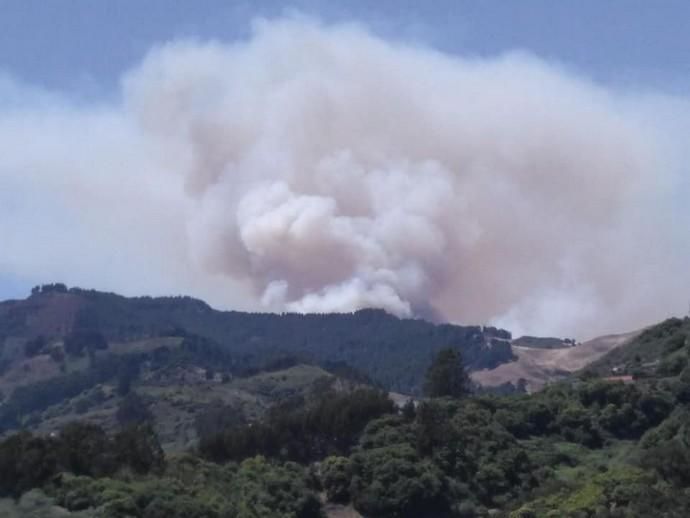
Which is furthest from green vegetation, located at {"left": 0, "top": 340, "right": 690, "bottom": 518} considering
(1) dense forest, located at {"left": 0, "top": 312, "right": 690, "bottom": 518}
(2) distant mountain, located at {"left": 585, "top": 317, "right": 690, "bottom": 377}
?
(2) distant mountain, located at {"left": 585, "top": 317, "right": 690, "bottom": 377}

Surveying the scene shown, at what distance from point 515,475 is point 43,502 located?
31108 millimetres

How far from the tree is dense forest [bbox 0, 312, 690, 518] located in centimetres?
1201

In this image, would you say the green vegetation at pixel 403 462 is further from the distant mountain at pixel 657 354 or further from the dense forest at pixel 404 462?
the distant mountain at pixel 657 354

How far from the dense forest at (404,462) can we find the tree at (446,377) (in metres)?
12.0

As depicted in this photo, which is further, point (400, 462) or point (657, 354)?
point (657, 354)

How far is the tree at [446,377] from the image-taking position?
120188 millimetres

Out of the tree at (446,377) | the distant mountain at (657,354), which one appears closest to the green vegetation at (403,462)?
the distant mountain at (657,354)

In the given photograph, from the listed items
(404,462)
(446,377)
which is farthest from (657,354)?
(404,462)

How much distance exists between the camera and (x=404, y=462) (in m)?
83.4

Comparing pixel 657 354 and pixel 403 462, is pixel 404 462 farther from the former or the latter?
pixel 657 354

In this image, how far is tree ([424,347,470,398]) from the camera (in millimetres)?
120188

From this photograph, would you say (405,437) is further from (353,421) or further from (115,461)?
(115,461)

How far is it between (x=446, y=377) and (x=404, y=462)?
123 feet

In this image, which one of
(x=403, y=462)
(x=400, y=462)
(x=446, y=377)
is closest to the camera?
(x=400, y=462)
